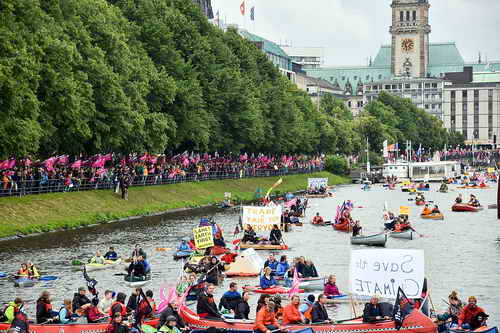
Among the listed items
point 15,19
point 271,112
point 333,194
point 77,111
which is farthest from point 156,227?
point 271,112

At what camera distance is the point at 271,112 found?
171750 millimetres

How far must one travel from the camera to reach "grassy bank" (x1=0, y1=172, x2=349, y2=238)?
82.1 meters

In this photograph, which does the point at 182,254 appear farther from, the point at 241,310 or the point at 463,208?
the point at 463,208

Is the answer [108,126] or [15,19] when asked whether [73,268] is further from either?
[108,126]

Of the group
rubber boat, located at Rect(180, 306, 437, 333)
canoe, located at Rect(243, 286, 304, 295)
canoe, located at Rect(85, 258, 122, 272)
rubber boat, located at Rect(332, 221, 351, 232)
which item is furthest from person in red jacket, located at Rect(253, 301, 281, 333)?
rubber boat, located at Rect(332, 221, 351, 232)

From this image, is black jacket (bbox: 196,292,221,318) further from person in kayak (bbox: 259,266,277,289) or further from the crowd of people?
the crowd of people

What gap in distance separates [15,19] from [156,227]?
20421mm

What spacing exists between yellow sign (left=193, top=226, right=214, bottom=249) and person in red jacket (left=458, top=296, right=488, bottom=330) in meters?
27.2

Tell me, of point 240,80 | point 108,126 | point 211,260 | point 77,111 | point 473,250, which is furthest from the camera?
point 240,80

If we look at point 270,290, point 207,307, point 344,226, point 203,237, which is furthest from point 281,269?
point 344,226

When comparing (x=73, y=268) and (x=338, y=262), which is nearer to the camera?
(x=73, y=268)

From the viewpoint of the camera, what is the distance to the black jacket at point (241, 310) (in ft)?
156

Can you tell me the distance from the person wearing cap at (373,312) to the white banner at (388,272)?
1156 millimetres

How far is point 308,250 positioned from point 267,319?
118ft
